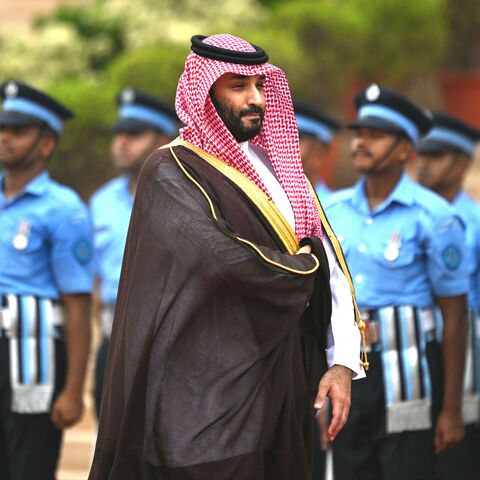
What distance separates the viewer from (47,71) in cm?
1430

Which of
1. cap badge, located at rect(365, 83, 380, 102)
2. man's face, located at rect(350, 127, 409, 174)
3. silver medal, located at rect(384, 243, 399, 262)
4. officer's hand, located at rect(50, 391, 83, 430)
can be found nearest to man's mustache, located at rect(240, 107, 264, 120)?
silver medal, located at rect(384, 243, 399, 262)

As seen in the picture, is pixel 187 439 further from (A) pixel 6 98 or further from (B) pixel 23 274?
(A) pixel 6 98

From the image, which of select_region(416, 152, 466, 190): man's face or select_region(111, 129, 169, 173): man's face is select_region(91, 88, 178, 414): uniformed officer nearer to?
select_region(111, 129, 169, 173): man's face

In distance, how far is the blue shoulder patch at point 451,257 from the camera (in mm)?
6711

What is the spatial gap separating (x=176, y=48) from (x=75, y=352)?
6.46 m

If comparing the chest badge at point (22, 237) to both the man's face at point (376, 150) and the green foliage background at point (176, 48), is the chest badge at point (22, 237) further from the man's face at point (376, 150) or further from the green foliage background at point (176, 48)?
the green foliage background at point (176, 48)

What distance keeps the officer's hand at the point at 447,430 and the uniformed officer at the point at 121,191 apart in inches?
78.3

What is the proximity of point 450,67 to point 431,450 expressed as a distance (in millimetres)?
10711

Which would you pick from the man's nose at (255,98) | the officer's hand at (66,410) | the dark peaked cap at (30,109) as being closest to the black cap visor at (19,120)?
the dark peaked cap at (30,109)

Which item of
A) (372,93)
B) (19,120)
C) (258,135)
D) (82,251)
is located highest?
(372,93)

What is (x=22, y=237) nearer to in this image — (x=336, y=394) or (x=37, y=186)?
(x=37, y=186)

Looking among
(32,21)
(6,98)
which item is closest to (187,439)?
(6,98)

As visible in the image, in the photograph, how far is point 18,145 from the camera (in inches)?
291

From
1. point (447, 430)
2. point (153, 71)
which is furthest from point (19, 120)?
point (153, 71)
